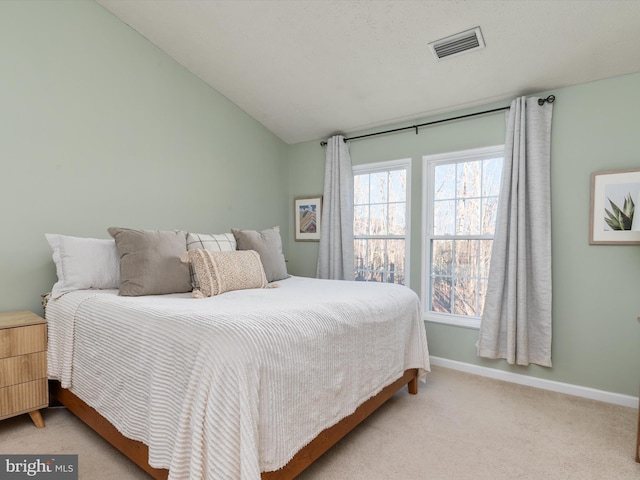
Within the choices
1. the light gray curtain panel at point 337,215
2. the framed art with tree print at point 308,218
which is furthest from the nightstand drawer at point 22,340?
the framed art with tree print at point 308,218

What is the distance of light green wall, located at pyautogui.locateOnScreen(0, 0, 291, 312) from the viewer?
7.37ft

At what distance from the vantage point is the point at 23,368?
1.95m

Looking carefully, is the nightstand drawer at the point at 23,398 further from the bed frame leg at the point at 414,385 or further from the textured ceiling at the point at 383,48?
the textured ceiling at the point at 383,48

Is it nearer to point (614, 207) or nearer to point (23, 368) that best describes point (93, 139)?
point (23, 368)

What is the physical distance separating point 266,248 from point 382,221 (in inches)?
52.2

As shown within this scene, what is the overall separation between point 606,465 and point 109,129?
3784mm

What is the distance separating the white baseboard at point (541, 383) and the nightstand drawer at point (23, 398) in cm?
291

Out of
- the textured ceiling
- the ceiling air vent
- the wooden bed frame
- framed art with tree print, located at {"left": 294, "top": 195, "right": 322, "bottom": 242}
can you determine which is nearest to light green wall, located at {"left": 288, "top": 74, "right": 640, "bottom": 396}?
the textured ceiling

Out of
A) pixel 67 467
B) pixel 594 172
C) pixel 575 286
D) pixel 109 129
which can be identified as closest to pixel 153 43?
pixel 109 129

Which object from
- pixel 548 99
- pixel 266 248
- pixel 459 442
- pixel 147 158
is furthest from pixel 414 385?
pixel 147 158

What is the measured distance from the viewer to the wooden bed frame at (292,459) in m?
1.43

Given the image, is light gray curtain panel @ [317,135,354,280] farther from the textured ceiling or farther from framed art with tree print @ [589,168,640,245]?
framed art with tree print @ [589,168,640,245]

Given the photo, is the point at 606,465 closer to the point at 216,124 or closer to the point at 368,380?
the point at 368,380

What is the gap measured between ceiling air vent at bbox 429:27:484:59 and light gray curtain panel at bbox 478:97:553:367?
2.11 feet
